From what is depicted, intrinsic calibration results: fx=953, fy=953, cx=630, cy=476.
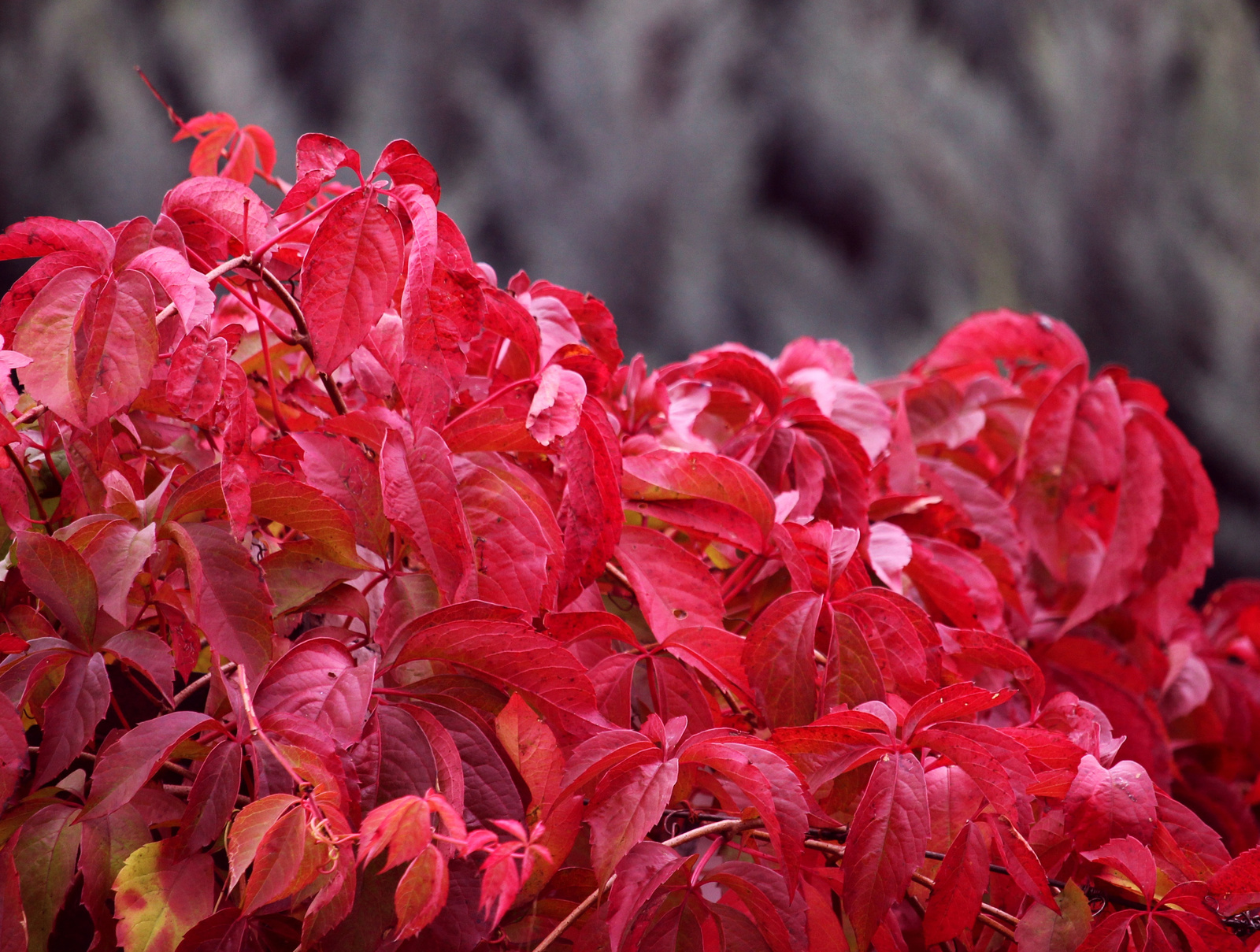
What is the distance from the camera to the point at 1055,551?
754 mm

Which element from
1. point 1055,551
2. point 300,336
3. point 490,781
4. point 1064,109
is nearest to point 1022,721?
point 1055,551

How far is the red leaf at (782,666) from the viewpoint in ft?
1.48

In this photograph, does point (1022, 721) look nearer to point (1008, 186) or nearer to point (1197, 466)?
point (1197, 466)

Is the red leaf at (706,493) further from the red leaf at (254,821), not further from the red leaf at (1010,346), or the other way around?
the red leaf at (1010,346)

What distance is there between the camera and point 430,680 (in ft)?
1.31

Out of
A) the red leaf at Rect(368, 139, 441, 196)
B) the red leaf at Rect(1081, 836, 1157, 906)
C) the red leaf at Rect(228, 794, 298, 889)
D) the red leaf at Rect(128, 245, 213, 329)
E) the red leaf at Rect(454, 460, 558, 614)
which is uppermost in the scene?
the red leaf at Rect(368, 139, 441, 196)

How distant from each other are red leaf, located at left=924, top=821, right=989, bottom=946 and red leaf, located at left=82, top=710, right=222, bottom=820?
0.29 meters

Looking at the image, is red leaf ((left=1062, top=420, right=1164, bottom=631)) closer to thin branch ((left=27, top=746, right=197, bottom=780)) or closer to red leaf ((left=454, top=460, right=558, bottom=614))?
red leaf ((left=454, top=460, right=558, bottom=614))

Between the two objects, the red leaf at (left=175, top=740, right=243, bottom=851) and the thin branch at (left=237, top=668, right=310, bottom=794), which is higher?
the thin branch at (left=237, top=668, right=310, bottom=794)

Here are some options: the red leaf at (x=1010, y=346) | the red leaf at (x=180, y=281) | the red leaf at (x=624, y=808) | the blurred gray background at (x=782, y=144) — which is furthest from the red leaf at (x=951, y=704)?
the blurred gray background at (x=782, y=144)

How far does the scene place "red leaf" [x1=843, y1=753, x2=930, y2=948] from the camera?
1.20 ft

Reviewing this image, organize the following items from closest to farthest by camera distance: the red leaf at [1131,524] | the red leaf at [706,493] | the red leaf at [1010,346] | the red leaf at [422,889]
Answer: the red leaf at [422,889], the red leaf at [706,493], the red leaf at [1131,524], the red leaf at [1010,346]

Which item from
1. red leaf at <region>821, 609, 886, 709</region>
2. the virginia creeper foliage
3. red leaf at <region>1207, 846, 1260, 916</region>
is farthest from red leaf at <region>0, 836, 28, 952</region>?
red leaf at <region>1207, 846, 1260, 916</region>

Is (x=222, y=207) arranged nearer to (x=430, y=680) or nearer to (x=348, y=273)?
(x=348, y=273)
